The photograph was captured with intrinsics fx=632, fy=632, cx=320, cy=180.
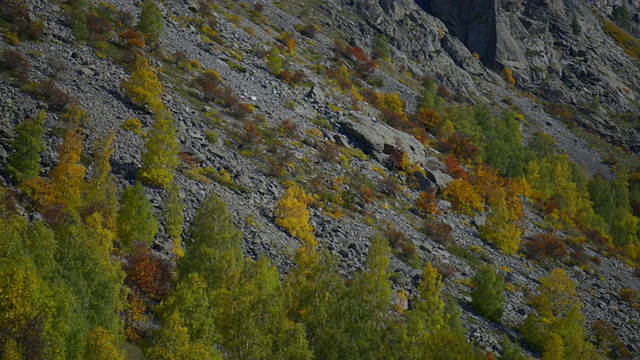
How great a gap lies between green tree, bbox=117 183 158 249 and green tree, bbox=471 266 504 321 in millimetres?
25192

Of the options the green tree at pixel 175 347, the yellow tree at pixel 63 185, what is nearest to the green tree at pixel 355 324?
the green tree at pixel 175 347

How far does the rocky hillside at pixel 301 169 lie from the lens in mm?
36500

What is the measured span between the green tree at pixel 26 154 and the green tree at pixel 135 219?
18.1 feet

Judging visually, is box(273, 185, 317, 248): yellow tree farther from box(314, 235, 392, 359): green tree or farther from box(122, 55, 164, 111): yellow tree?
box(314, 235, 392, 359): green tree

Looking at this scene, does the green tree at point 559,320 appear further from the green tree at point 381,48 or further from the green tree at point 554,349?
the green tree at point 381,48

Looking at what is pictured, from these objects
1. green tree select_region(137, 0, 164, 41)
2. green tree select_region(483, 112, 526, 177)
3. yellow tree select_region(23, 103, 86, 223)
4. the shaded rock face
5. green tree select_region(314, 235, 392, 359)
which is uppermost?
the shaded rock face

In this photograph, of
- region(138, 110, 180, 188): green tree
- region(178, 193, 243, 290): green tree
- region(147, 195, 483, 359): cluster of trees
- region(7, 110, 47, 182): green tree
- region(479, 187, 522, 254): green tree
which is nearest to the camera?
region(147, 195, 483, 359): cluster of trees

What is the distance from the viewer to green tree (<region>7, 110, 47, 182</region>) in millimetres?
36656

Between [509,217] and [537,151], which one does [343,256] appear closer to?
[509,217]

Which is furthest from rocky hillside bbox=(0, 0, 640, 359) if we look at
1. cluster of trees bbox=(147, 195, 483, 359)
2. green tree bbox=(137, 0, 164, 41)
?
cluster of trees bbox=(147, 195, 483, 359)

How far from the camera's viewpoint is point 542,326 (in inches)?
1951

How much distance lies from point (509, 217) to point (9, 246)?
55001 mm

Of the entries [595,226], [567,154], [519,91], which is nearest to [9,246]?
[595,226]

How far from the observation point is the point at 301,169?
56656 mm
